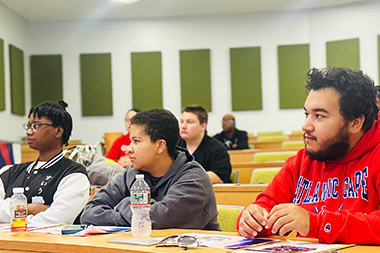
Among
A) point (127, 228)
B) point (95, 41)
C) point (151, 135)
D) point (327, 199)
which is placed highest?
point (95, 41)

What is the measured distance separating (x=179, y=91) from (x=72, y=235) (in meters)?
10.0

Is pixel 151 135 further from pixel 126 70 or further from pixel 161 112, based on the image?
pixel 126 70

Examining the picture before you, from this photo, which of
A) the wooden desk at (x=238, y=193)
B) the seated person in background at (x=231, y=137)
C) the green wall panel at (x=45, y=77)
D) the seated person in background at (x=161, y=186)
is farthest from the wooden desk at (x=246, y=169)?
the green wall panel at (x=45, y=77)

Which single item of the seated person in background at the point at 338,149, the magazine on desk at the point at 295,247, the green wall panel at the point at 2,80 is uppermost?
the green wall panel at the point at 2,80

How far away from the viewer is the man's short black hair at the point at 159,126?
7.70ft

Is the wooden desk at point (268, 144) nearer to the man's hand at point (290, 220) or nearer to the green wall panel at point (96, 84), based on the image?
the green wall panel at point (96, 84)

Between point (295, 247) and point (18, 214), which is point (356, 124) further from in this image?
point (18, 214)

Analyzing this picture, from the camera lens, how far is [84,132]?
459 inches

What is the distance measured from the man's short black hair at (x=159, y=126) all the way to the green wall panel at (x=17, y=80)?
8.93 metres

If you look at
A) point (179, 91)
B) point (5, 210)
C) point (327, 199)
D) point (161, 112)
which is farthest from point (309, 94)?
point (179, 91)

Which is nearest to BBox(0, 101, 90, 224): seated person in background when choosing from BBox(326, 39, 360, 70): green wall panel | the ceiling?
the ceiling

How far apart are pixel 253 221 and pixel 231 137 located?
6349mm

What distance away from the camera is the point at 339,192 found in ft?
5.73

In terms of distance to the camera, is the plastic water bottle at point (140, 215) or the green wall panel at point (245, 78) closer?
the plastic water bottle at point (140, 215)
